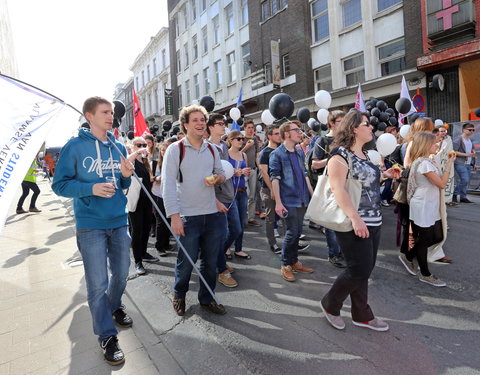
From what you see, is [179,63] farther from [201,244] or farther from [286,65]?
[201,244]

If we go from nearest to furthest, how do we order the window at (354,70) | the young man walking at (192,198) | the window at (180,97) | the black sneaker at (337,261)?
1. the young man walking at (192,198)
2. the black sneaker at (337,261)
3. the window at (354,70)
4. the window at (180,97)

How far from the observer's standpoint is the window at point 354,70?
14.1 metres

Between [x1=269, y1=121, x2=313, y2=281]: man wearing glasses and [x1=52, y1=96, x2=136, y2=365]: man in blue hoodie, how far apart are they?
1.86 m

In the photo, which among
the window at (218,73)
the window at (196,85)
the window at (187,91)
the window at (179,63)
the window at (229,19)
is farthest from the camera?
the window at (179,63)

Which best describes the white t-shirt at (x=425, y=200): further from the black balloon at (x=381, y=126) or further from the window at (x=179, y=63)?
the window at (x=179, y=63)

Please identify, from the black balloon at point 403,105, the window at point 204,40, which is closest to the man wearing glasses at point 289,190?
the black balloon at point 403,105

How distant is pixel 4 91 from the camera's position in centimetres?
198

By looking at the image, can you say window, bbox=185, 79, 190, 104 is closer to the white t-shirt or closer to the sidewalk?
the sidewalk

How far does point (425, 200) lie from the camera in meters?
3.65

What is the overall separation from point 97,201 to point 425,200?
11.3 ft

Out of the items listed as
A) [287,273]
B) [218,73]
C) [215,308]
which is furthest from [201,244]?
[218,73]

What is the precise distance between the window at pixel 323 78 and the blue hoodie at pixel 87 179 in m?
14.7

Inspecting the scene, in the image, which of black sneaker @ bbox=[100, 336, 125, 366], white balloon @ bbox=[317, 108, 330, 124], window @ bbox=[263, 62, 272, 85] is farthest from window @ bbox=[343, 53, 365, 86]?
black sneaker @ bbox=[100, 336, 125, 366]

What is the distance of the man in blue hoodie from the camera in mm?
2369
